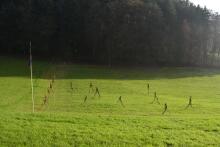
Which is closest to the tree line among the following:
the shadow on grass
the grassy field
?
the shadow on grass

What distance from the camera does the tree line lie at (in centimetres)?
7094

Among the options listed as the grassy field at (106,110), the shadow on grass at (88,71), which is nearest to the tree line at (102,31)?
the shadow on grass at (88,71)

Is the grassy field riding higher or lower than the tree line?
lower

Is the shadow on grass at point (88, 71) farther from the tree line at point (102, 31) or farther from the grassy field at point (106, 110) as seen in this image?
the tree line at point (102, 31)

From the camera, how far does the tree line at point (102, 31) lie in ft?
233

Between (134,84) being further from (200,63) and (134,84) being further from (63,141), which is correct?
(63,141)

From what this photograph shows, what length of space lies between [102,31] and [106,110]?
4629 cm

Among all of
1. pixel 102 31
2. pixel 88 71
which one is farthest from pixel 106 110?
pixel 102 31

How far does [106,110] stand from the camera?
26547 mm

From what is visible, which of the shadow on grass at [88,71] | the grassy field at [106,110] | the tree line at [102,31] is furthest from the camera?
the tree line at [102,31]

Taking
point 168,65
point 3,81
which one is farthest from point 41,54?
point 3,81

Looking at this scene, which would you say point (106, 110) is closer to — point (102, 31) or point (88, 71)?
point (88, 71)

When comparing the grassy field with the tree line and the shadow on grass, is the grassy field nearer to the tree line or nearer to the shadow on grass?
the shadow on grass

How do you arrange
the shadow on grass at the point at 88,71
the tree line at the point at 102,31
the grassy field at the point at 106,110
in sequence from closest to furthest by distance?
the grassy field at the point at 106,110 < the shadow on grass at the point at 88,71 < the tree line at the point at 102,31
